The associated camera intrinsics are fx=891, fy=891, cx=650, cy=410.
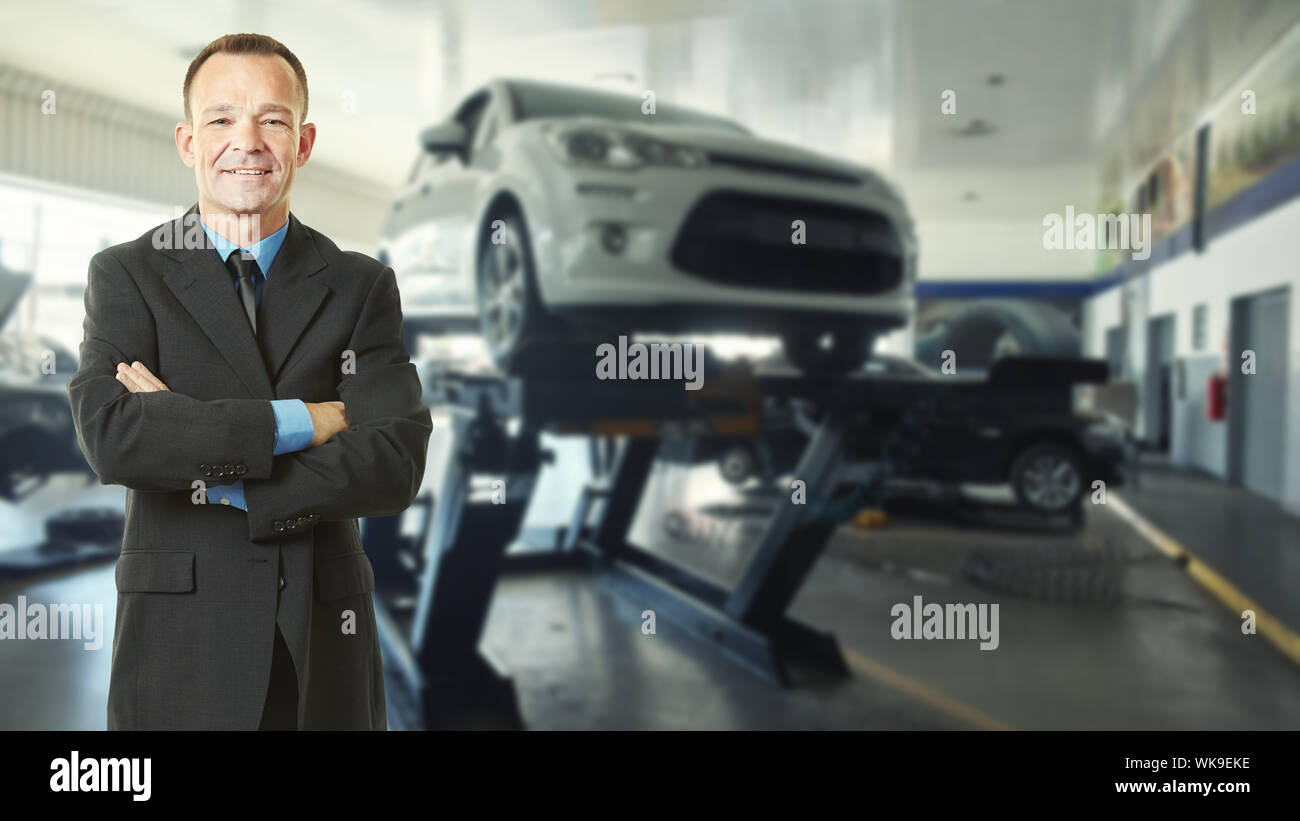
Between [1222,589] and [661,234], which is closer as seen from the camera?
[661,234]

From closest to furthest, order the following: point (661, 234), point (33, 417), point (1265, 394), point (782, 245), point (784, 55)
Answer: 1. point (661, 234)
2. point (782, 245)
3. point (33, 417)
4. point (784, 55)
5. point (1265, 394)

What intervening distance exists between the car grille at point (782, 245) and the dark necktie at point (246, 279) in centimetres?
183

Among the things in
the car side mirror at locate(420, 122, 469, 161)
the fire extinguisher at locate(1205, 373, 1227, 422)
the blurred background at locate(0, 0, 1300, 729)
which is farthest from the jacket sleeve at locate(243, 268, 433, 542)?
the fire extinguisher at locate(1205, 373, 1227, 422)

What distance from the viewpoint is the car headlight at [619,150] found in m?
2.75

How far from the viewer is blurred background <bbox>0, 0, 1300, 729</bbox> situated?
3.55m

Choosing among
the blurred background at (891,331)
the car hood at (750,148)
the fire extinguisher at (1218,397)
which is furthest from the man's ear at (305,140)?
the fire extinguisher at (1218,397)

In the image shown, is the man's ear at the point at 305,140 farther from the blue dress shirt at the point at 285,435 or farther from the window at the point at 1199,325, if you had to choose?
the window at the point at 1199,325

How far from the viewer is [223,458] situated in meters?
0.87

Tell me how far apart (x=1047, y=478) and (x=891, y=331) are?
4037 mm

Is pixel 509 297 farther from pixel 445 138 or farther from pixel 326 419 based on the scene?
pixel 326 419

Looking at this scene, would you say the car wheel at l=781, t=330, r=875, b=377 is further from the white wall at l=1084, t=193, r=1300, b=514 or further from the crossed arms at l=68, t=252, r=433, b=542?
the white wall at l=1084, t=193, r=1300, b=514

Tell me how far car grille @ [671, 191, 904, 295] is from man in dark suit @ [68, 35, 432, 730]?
183 centimetres

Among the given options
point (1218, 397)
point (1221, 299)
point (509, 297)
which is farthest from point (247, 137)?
point (1221, 299)

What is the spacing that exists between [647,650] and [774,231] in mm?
1995
